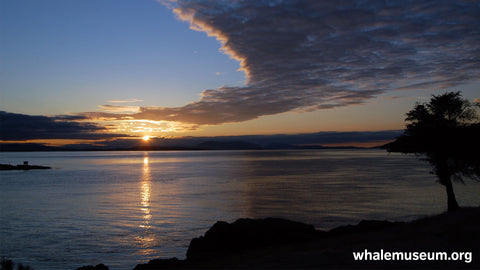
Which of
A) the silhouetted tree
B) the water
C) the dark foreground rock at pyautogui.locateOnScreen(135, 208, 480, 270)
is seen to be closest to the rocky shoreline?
Result: the dark foreground rock at pyautogui.locateOnScreen(135, 208, 480, 270)

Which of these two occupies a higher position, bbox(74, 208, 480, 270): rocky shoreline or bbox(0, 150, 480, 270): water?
bbox(74, 208, 480, 270): rocky shoreline

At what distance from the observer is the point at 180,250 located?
2238 centimetres

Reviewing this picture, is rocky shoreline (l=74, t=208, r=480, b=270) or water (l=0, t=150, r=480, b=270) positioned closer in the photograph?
rocky shoreline (l=74, t=208, r=480, b=270)

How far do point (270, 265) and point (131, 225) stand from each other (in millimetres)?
20121

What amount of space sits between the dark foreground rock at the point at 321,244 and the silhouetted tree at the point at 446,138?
12.4m

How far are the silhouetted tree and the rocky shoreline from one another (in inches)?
488

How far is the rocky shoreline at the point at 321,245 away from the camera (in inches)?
485

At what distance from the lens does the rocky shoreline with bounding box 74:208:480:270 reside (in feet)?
40.4

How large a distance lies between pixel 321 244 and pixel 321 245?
34cm

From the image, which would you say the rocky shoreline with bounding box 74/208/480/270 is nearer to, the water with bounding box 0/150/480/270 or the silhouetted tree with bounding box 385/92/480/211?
the water with bounding box 0/150/480/270

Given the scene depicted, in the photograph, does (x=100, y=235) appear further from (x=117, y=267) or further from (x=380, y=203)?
(x=380, y=203)

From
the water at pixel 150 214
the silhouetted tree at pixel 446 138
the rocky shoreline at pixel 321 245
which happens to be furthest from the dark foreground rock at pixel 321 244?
the silhouetted tree at pixel 446 138

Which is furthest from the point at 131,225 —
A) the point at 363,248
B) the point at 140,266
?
the point at 363,248

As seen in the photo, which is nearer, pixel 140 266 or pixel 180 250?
pixel 140 266
